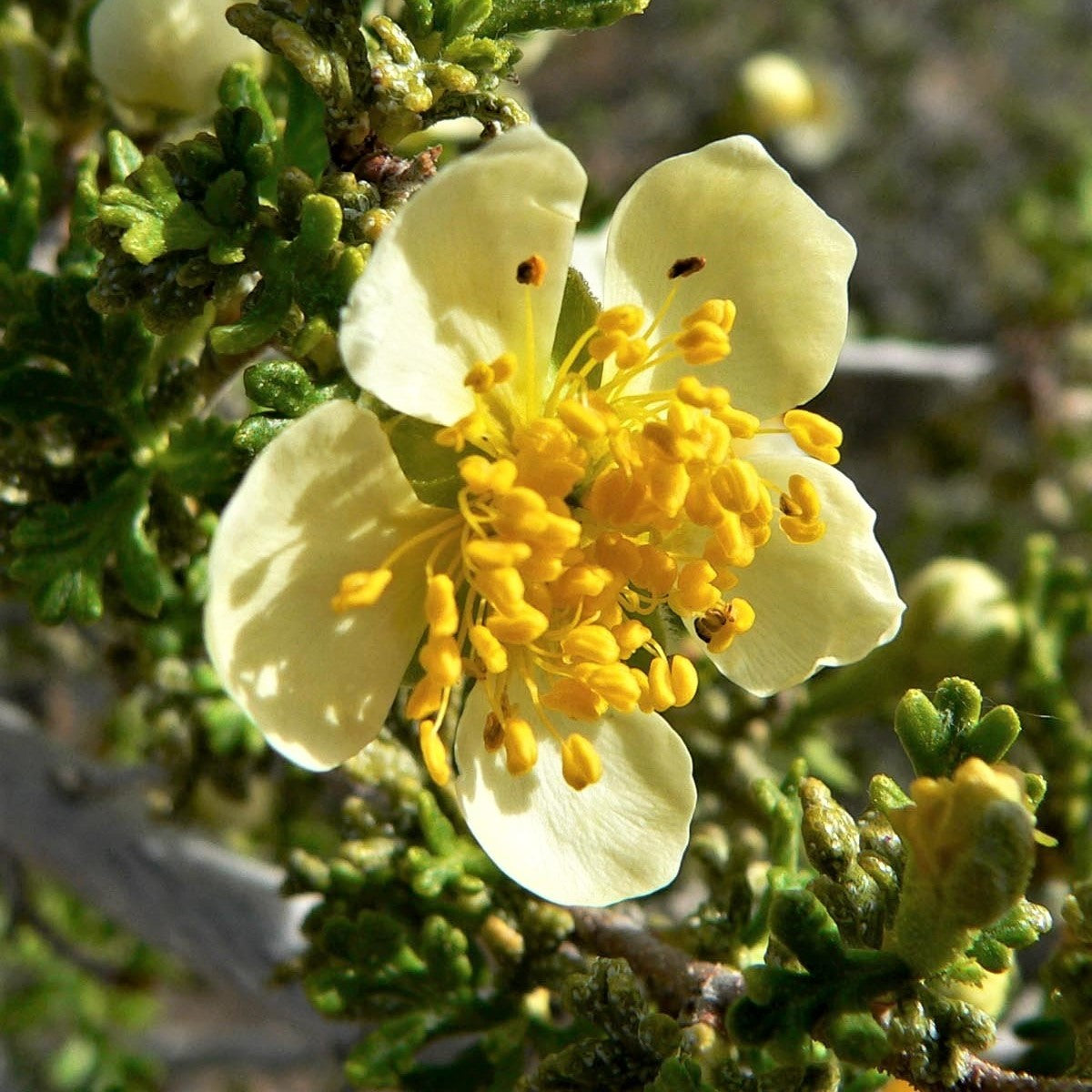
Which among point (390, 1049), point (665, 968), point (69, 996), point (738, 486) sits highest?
point (738, 486)

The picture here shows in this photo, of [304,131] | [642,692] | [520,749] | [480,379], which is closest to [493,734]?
[520,749]

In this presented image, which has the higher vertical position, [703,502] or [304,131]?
[304,131]

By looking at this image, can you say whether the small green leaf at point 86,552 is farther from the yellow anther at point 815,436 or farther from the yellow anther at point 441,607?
the yellow anther at point 815,436

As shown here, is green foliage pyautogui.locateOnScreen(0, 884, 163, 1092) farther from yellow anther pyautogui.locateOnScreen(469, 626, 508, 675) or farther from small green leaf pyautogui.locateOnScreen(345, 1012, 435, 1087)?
yellow anther pyautogui.locateOnScreen(469, 626, 508, 675)

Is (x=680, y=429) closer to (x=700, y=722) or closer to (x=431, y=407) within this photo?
(x=431, y=407)

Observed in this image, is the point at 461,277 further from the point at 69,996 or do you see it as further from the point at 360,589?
the point at 69,996
